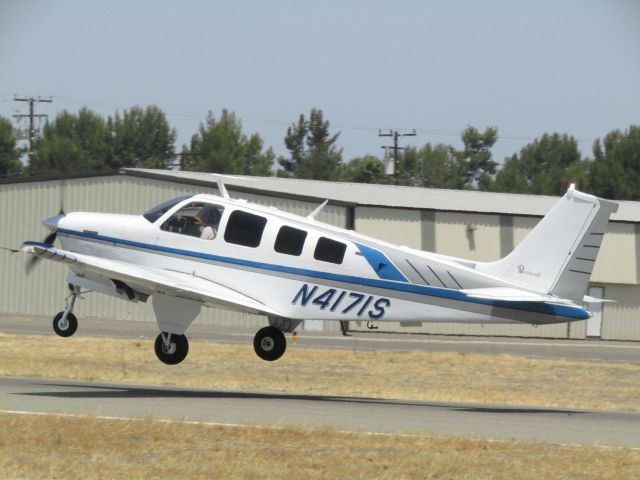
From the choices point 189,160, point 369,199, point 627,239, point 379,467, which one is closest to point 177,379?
point 379,467

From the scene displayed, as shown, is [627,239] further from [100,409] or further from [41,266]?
[100,409]

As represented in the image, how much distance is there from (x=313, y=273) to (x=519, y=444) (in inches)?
253

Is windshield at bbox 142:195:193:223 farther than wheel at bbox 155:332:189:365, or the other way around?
windshield at bbox 142:195:193:223

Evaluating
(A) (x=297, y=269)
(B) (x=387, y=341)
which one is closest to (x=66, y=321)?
(A) (x=297, y=269)

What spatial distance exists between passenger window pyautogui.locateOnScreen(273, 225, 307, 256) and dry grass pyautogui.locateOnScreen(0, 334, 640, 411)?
233 inches

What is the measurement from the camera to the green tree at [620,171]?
11894 centimetres

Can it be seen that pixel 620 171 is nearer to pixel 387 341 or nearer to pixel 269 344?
pixel 387 341

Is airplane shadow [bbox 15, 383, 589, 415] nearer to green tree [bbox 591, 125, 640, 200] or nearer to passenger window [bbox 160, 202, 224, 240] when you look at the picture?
passenger window [bbox 160, 202, 224, 240]

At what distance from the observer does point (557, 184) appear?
131 m

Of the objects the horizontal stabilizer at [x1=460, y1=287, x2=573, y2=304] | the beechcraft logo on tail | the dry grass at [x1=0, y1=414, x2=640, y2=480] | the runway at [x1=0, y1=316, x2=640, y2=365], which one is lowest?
the runway at [x1=0, y1=316, x2=640, y2=365]

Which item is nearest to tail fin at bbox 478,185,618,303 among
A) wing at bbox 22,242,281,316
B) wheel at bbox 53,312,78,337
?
wing at bbox 22,242,281,316

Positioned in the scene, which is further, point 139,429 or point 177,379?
point 177,379

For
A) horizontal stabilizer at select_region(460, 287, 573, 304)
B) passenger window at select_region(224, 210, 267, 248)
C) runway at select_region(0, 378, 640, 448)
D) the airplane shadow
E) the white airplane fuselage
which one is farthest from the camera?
passenger window at select_region(224, 210, 267, 248)

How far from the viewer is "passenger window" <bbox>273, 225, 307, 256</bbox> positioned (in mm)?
21609
